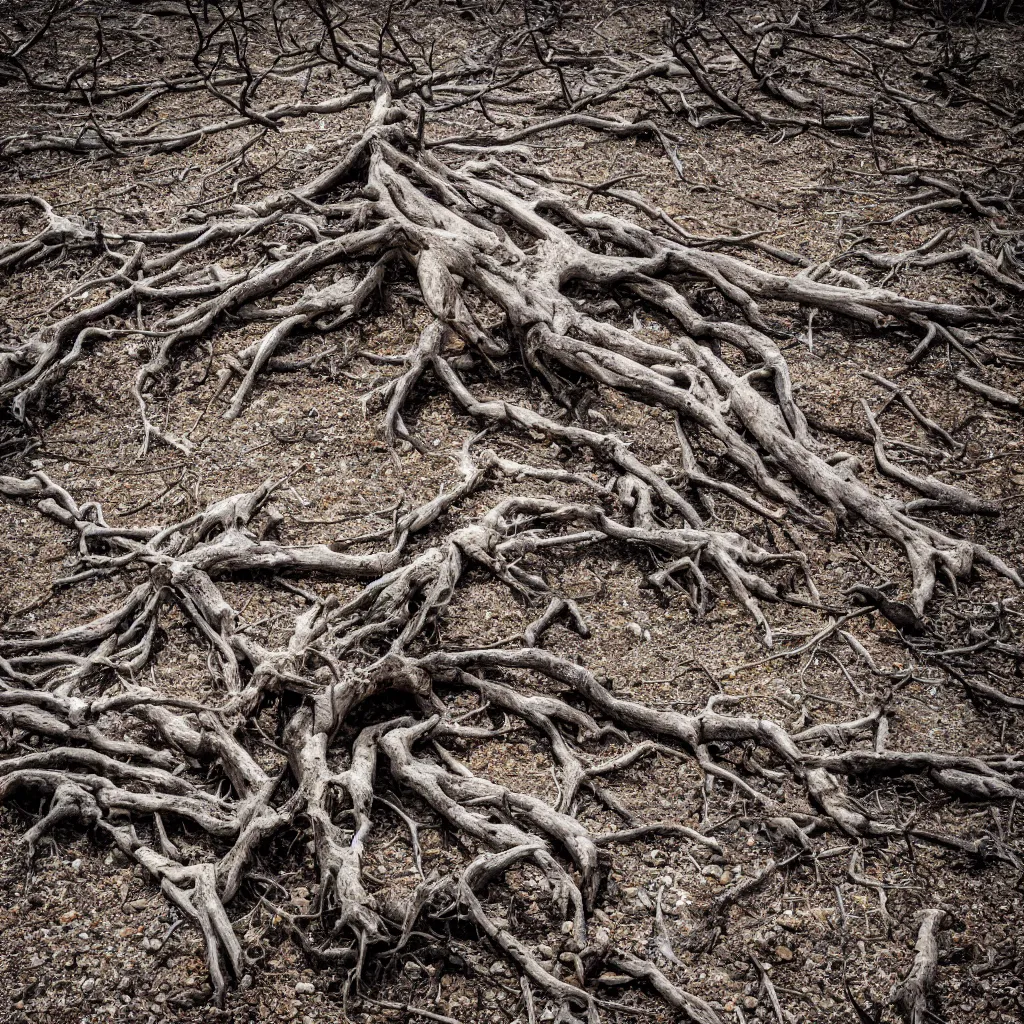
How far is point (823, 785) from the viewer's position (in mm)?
3912

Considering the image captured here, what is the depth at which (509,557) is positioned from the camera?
16.2 feet

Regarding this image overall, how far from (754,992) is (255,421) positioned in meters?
3.71

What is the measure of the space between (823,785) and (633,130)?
19.6 ft

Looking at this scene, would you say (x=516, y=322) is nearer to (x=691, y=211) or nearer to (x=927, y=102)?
(x=691, y=211)

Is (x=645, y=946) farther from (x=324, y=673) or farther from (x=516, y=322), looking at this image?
(x=516, y=322)

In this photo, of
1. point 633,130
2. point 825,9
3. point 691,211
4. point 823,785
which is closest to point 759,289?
point 691,211

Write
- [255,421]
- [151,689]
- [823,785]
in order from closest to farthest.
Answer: [823,785] < [151,689] < [255,421]

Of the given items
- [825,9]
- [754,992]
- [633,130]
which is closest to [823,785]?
[754,992]

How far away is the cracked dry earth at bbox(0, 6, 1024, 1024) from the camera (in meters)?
3.45

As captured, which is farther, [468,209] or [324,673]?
[468,209]

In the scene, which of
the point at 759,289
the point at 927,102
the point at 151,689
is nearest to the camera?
the point at 151,689

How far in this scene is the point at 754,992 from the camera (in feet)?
11.0

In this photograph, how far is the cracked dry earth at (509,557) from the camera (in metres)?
3.45

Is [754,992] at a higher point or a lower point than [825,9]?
lower
